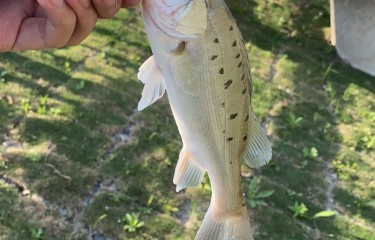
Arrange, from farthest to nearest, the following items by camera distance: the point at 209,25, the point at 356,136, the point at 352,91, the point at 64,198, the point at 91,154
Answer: the point at 352,91, the point at 356,136, the point at 91,154, the point at 64,198, the point at 209,25

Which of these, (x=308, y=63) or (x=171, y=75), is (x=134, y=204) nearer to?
(x=171, y=75)

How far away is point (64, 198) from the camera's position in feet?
11.4

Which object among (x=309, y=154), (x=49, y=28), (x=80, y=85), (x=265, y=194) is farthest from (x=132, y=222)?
(x=49, y=28)

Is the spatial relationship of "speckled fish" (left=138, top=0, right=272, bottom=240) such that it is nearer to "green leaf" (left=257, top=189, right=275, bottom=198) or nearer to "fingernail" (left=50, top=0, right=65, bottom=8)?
"fingernail" (left=50, top=0, right=65, bottom=8)

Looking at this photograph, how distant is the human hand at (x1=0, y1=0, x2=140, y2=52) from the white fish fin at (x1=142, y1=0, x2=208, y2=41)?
0.05 metres

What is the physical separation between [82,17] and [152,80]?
311mm

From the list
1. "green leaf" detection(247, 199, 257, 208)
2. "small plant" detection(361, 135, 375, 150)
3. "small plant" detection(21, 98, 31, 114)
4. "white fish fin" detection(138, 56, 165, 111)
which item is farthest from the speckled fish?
"small plant" detection(361, 135, 375, 150)

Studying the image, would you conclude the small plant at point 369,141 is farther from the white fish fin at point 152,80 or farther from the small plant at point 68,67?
the white fish fin at point 152,80

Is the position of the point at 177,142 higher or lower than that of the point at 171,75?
lower

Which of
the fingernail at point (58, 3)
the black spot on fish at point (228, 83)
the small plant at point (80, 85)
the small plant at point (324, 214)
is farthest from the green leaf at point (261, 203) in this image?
the fingernail at point (58, 3)

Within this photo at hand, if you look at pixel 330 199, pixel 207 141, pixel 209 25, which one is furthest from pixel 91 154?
pixel 209 25

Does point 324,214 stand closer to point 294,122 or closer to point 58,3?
point 294,122

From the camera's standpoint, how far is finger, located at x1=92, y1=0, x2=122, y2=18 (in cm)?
157

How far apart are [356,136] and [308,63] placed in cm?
104
